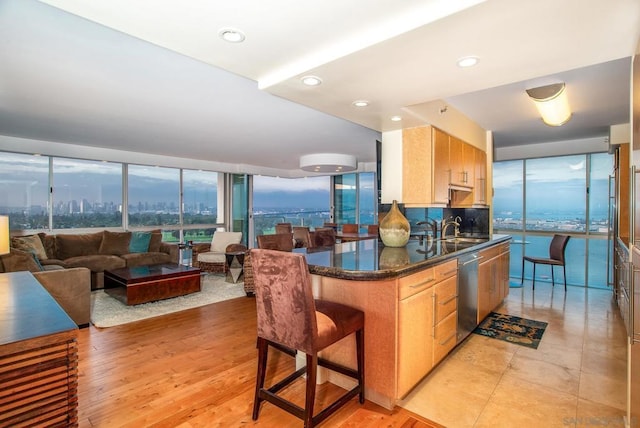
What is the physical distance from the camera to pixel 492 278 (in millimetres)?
3668

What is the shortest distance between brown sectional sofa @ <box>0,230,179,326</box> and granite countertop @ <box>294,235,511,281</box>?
9.21 ft

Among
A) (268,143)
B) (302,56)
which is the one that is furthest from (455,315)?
(268,143)

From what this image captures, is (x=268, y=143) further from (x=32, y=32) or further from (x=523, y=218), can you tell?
(x=523, y=218)

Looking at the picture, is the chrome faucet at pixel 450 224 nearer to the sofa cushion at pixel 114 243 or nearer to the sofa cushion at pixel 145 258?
the sofa cushion at pixel 145 258

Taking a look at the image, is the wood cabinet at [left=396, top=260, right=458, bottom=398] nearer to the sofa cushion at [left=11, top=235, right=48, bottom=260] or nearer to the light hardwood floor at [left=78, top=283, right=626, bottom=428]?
the light hardwood floor at [left=78, top=283, right=626, bottom=428]

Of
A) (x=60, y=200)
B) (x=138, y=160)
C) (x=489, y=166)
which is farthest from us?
(x=138, y=160)

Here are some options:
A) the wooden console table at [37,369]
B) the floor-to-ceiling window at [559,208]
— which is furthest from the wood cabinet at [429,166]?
the wooden console table at [37,369]

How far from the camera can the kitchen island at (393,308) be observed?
2037 mm

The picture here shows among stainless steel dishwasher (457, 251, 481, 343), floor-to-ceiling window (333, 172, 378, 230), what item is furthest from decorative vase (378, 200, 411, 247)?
floor-to-ceiling window (333, 172, 378, 230)

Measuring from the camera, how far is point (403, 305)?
2.06m

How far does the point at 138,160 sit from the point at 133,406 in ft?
18.4

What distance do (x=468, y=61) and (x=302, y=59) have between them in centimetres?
102

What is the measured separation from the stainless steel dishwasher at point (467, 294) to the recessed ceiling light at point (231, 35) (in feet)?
7.72

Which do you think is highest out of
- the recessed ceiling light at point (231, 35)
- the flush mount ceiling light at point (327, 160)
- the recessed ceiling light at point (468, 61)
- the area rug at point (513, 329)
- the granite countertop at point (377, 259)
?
the flush mount ceiling light at point (327, 160)
